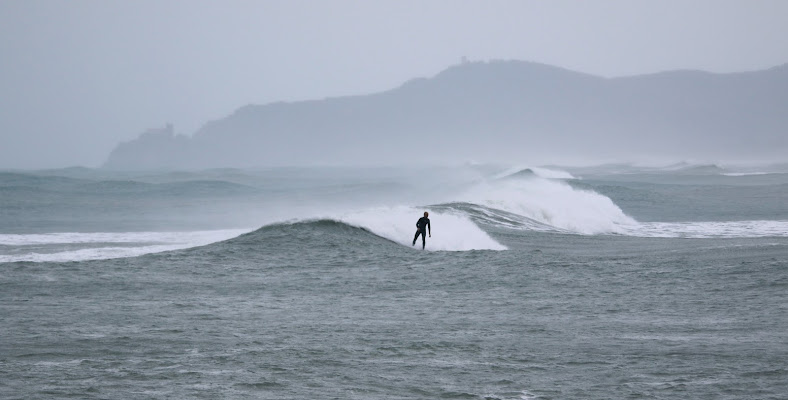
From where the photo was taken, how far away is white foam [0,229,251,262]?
2122 centimetres

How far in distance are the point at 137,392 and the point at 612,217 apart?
29.9m

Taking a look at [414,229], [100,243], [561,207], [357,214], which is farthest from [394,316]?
[561,207]

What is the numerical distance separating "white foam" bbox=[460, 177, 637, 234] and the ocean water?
575cm

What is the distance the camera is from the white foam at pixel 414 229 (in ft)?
73.0

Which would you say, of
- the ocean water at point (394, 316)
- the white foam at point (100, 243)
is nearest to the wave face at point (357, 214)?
the white foam at point (100, 243)

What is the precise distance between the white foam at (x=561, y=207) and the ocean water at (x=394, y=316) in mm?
5753

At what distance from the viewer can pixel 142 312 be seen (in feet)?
39.6

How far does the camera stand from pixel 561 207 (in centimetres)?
3469

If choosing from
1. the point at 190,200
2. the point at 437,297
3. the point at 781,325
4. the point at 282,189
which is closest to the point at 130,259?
the point at 437,297

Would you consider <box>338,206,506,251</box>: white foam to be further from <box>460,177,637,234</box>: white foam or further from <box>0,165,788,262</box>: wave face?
<box>460,177,637,234</box>: white foam

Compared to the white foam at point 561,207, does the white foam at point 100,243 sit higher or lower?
lower

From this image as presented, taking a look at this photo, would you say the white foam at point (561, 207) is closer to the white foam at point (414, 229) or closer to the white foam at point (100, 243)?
the white foam at point (414, 229)

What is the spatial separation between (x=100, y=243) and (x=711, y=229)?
19.6m

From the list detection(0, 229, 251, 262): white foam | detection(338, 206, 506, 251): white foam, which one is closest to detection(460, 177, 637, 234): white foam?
detection(338, 206, 506, 251): white foam
